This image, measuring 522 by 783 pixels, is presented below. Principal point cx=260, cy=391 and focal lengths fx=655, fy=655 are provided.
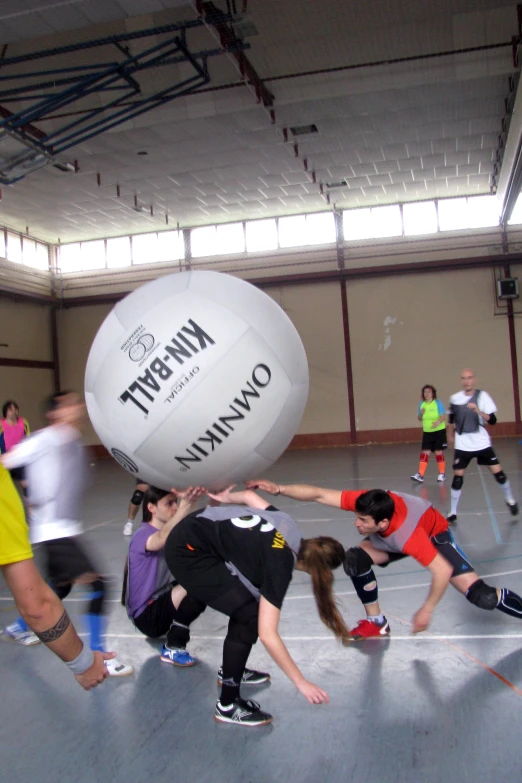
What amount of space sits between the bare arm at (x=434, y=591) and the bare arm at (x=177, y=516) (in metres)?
1.28

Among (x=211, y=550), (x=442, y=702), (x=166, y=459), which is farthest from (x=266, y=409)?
(x=442, y=702)

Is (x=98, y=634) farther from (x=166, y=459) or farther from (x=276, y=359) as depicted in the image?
(x=276, y=359)

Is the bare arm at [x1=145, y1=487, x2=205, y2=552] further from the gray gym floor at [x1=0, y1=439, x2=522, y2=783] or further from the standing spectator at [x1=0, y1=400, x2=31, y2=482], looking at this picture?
the standing spectator at [x1=0, y1=400, x2=31, y2=482]

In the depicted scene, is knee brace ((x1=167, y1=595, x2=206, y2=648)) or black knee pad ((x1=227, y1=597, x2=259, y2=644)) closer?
black knee pad ((x1=227, y1=597, x2=259, y2=644))

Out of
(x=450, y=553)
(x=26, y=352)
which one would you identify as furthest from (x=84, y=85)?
(x=26, y=352)

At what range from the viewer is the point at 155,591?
3.72m

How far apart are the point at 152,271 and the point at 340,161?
23.8 ft

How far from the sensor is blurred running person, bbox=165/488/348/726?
2771mm

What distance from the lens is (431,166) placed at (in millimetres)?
15273

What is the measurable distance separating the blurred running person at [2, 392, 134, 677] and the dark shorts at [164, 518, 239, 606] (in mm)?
716

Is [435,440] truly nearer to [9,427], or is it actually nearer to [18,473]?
[9,427]

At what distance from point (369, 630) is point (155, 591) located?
1.25m

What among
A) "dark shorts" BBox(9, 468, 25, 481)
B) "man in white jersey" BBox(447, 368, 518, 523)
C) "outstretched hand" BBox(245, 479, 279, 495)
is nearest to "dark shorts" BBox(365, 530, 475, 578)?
"outstretched hand" BBox(245, 479, 279, 495)

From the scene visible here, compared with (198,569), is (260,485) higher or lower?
higher
